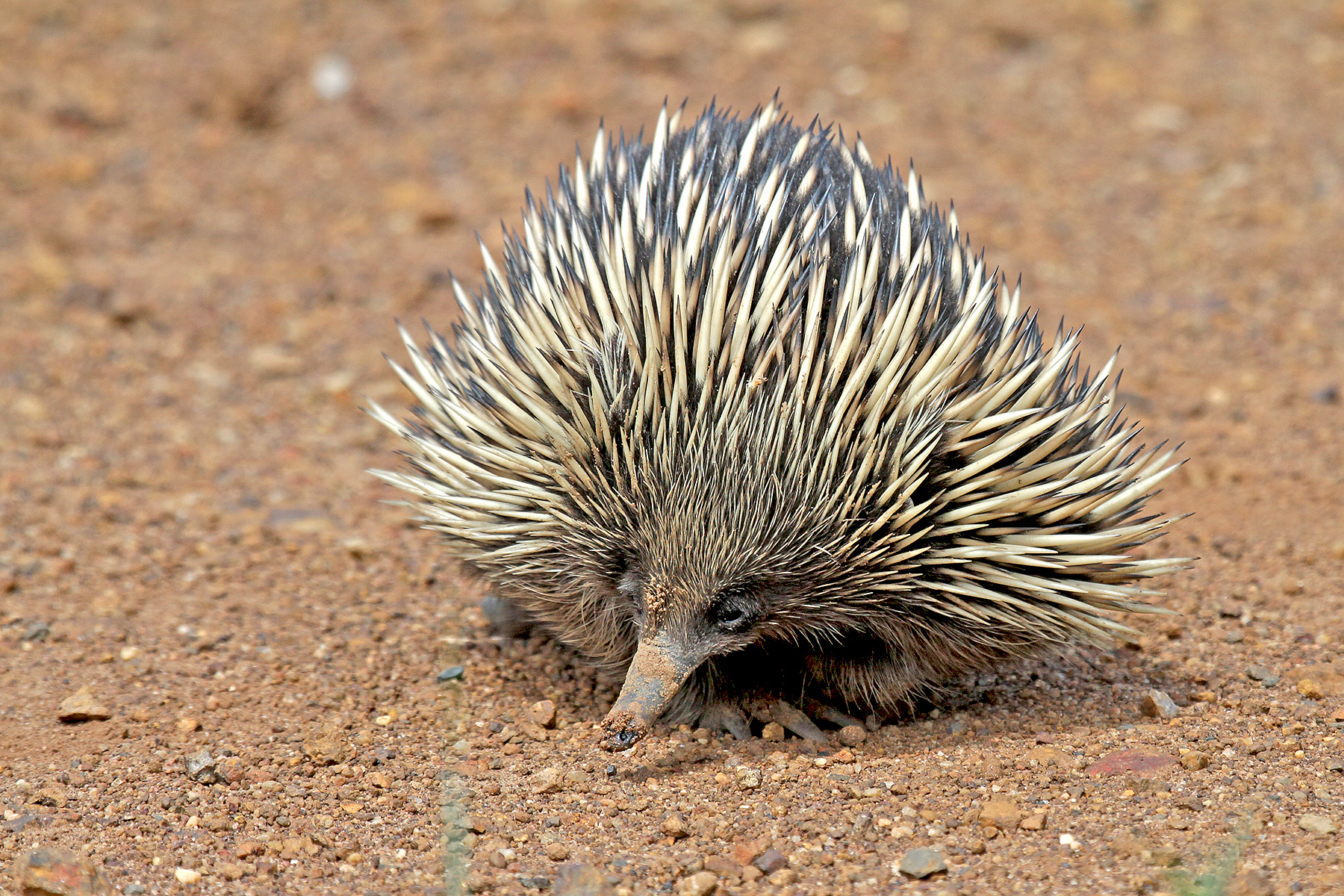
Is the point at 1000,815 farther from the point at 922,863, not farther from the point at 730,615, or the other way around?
the point at 730,615

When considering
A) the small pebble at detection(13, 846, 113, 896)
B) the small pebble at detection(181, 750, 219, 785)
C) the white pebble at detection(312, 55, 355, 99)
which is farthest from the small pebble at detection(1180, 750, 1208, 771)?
the white pebble at detection(312, 55, 355, 99)

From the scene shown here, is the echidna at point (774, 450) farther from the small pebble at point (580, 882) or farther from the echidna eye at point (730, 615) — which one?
the small pebble at point (580, 882)

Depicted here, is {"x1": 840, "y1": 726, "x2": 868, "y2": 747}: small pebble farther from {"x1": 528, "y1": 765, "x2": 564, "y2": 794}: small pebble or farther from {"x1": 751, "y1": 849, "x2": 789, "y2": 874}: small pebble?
{"x1": 528, "y1": 765, "x2": 564, "y2": 794}: small pebble

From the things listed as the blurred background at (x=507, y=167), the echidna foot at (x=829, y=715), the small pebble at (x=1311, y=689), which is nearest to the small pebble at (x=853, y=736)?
the echidna foot at (x=829, y=715)

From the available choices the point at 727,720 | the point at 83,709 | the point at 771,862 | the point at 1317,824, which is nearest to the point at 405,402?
the point at 83,709

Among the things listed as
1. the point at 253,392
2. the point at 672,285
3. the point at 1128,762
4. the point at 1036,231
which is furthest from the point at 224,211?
the point at 1128,762

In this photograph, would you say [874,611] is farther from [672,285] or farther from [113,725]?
[113,725]
